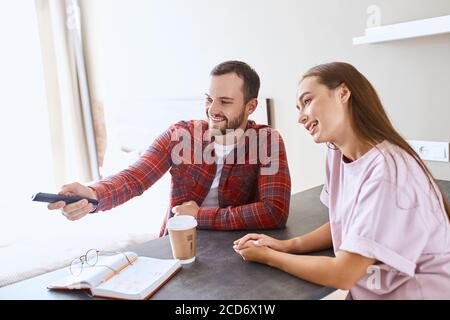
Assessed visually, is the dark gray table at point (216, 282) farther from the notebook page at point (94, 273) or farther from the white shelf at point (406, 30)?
the white shelf at point (406, 30)

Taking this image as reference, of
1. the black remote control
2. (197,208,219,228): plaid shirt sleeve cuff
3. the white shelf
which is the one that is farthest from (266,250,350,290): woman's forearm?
the white shelf

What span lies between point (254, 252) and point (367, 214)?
33cm

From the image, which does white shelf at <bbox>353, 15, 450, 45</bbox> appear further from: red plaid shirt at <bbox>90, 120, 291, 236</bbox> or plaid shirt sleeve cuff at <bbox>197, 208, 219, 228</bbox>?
plaid shirt sleeve cuff at <bbox>197, 208, 219, 228</bbox>

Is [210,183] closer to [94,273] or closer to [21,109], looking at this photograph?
[94,273]

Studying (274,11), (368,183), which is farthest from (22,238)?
(368,183)

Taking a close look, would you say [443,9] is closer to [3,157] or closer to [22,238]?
[22,238]

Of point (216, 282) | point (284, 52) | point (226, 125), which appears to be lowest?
point (216, 282)

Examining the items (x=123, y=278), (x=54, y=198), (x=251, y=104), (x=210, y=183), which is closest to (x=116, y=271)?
(x=123, y=278)

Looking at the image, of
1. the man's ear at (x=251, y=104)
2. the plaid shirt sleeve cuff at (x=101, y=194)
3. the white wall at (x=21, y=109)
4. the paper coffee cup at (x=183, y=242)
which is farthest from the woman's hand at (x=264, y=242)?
the white wall at (x=21, y=109)

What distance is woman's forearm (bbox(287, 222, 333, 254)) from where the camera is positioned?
1224mm

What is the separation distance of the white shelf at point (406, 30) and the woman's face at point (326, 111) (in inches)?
32.9

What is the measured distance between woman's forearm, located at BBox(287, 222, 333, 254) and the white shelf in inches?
38.6

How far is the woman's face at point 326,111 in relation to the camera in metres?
1.11

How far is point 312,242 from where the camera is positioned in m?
1.23
